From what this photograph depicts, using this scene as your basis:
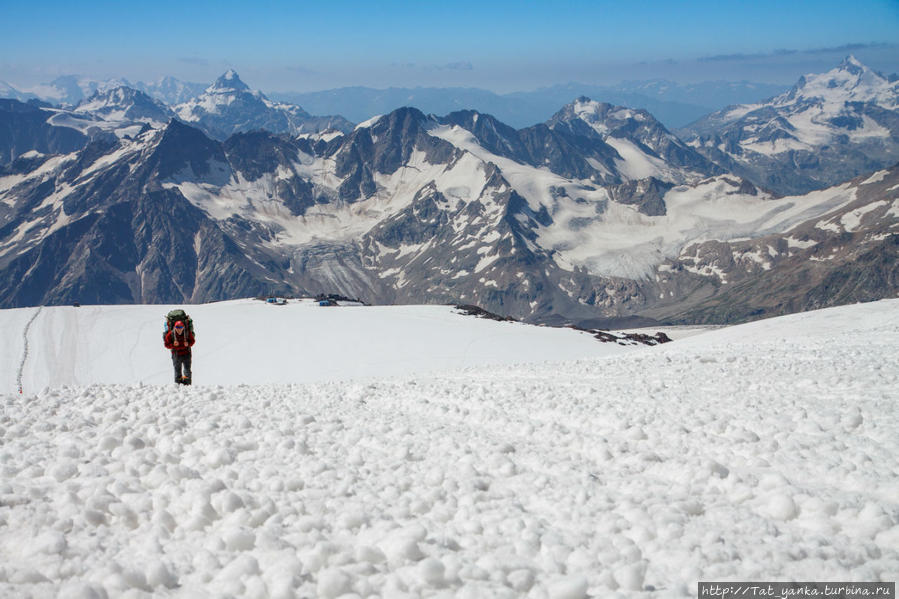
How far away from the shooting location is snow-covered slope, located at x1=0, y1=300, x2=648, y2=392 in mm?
42188

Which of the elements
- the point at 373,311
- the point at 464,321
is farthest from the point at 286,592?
the point at 373,311

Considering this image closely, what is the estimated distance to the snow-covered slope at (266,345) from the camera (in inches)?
1661

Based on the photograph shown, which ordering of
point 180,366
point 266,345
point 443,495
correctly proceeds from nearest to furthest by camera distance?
point 443,495 < point 180,366 < point 266,345

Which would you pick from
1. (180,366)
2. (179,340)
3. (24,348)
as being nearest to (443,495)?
(179,340)

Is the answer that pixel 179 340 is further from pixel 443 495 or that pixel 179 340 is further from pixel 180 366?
pixel 443 495

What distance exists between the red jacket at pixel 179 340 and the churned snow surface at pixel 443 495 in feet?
23.8

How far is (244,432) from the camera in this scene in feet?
34.8

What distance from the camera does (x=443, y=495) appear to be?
7883 millimetres

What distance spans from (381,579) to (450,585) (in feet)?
2.39

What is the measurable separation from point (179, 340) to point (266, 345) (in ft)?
100

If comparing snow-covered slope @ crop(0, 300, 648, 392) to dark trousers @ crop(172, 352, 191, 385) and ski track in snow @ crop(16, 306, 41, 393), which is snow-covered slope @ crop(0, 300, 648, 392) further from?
dark trousers @ crop(172, 352, 191, 385)

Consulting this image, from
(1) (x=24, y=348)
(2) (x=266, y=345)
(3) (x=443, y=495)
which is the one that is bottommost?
(1) (x=24, y=348)

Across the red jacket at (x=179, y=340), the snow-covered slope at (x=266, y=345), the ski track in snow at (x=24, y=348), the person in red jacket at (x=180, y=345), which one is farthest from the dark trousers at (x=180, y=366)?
the ski track in snow at (x=24, y=348)

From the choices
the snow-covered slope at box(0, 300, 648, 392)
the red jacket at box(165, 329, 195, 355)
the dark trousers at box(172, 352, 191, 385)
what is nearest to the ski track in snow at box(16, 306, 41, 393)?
the snow-covered slope at box(0, 300, 648, 392)
